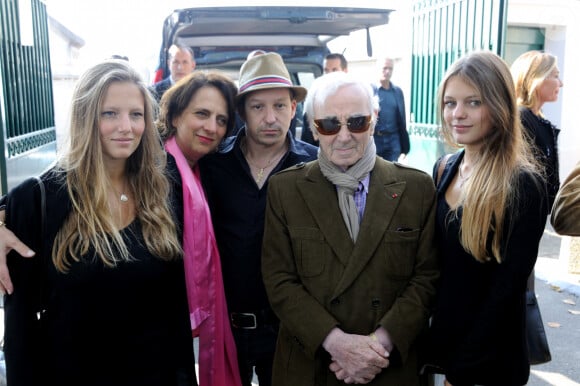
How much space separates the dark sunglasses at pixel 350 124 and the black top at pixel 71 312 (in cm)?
80

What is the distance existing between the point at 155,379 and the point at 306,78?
15.7 feet

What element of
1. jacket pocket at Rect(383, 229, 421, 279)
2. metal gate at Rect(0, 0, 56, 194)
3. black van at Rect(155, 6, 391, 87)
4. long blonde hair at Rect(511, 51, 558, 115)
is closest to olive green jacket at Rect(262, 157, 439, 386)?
jacket pocket at Rect(383, 229, 421, 279)

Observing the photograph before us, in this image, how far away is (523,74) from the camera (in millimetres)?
3885

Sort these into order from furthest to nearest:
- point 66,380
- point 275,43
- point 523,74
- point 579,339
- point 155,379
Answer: point 275,43 < point 579,339 < point 523,74 < point 155,379 < point 66,380

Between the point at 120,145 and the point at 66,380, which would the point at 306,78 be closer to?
the point at 120,145

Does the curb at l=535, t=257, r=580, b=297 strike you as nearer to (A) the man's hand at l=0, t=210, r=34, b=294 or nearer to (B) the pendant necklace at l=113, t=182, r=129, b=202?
(B) the pendant necklace at l=113, t=182, r=129, b=202

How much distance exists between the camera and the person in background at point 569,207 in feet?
5.95

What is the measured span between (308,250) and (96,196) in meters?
0.80

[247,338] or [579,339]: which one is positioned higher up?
[247,338]

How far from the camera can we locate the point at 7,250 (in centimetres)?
193

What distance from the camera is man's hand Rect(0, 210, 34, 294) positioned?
191 centimetres

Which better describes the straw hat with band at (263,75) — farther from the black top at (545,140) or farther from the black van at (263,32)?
the black van at (263,32)

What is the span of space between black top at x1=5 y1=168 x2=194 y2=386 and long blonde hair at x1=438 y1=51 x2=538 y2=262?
3.80 ft

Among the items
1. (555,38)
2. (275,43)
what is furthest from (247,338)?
(555,38)
